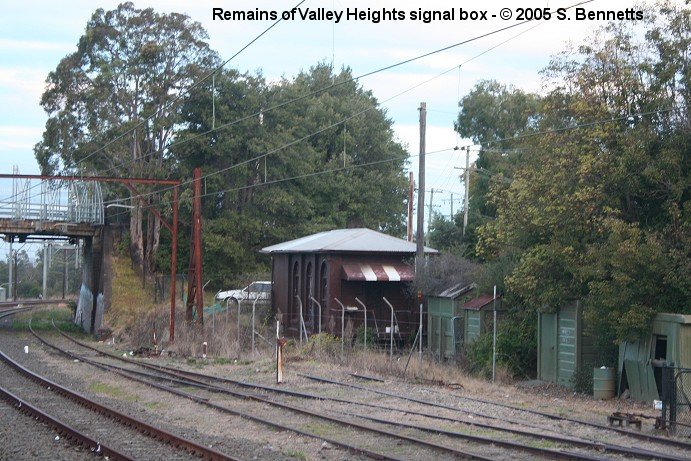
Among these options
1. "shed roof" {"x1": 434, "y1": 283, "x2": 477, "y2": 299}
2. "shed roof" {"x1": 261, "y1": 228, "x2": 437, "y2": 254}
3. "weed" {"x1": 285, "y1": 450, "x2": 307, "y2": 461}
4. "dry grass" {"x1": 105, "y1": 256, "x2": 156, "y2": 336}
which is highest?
"shed roof" {"x1": 261, "y1": 228, "x2": 437, "y2": 254}

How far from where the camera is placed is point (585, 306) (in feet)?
75.9

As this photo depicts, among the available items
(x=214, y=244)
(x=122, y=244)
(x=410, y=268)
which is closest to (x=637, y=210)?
(x=410, y=268)

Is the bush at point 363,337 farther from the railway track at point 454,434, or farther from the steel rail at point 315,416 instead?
the railway track at point 454,434

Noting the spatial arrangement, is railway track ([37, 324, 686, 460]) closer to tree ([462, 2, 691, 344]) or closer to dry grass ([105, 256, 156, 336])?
tree ([462, 2, 691, 344])

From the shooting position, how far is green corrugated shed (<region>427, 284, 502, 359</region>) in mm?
28031

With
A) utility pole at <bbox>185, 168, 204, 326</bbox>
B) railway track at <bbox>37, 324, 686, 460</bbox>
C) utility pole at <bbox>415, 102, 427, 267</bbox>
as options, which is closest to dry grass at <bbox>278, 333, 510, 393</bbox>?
utility pole at <bbox>415, 102, 427, 267</bbox>

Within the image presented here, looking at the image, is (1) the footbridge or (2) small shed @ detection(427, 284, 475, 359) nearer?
(2) small shed @ detection(427, 284, 475, 359)

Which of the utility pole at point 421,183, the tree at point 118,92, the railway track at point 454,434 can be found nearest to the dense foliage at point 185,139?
the tree at point 118,92

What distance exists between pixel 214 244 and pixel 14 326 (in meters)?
12.1

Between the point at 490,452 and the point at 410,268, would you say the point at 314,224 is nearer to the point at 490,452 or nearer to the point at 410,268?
the point at 410,268

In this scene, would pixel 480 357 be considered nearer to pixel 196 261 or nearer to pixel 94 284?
pixel 196 261

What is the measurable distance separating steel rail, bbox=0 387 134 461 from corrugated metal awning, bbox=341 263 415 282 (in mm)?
17695

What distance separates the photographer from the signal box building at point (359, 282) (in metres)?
36.5

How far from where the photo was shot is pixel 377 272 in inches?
1453
